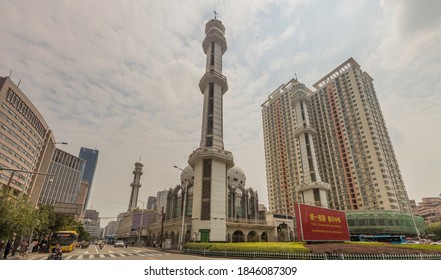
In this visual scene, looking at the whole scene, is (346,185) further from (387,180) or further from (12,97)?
(12,97)

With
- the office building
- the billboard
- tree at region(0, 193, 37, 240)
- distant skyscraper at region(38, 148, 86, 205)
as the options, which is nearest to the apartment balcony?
the billboard

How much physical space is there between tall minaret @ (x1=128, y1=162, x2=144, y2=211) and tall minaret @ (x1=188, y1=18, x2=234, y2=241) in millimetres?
80150

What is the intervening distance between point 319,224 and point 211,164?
57.5 feet

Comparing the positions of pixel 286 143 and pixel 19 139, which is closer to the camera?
pixel 19 139

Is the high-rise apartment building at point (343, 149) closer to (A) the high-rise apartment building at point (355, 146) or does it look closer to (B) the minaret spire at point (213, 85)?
(A) the high-rise apartment building at point (355, 146)

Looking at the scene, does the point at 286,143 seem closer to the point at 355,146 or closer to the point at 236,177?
the point at 355,146

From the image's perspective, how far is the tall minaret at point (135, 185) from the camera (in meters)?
106

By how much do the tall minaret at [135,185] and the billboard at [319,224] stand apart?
99.5 meters

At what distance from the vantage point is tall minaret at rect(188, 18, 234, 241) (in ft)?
104

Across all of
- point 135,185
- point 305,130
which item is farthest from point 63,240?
point 135,185

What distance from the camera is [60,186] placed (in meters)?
160

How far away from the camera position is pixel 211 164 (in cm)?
3431
